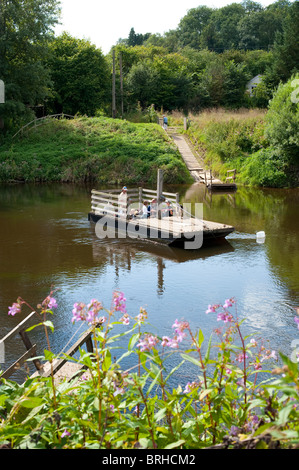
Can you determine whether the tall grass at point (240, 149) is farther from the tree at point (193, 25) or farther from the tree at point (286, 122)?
the tree at point (193, 25)

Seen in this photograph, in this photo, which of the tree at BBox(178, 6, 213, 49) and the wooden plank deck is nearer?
the wooden plank deck

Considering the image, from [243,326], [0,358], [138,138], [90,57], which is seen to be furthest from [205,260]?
[90,57]

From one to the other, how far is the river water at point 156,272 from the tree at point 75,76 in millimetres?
27317

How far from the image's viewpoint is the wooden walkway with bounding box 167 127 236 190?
31734mm

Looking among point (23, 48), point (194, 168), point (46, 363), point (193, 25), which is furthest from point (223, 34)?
point (46, 363)

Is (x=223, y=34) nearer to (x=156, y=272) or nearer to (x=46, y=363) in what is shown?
(x=156, y=272)

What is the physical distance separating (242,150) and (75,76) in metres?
20.9

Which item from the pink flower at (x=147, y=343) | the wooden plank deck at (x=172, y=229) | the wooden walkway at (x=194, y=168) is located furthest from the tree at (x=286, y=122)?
the pink flower at (x=147, y=343)

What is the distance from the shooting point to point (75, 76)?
48.8 meters

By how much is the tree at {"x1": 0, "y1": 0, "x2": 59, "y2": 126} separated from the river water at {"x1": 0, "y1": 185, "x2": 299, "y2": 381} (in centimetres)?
1782

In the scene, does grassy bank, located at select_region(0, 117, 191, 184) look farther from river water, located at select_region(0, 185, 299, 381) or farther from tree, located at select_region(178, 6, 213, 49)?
tree, located at select_region(178, 6, 213, 49)

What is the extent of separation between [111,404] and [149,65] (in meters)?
56.9

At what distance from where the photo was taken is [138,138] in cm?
3900

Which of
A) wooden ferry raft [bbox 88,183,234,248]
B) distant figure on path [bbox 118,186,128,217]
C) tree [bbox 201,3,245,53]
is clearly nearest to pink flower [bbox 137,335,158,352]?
wooden ferry raft [bbox 88,183,234,248]
